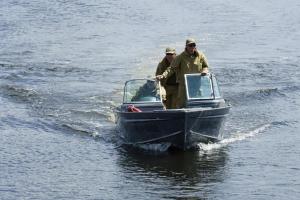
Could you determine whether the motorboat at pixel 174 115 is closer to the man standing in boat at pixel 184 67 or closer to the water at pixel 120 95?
the man standing in boat at pixel 184 67

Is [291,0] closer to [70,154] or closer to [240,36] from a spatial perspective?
[240,36]

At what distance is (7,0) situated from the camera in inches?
1742

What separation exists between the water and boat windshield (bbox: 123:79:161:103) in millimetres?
1196

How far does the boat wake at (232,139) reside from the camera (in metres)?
17.9

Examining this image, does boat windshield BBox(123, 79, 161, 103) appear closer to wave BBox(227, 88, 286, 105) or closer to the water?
the water

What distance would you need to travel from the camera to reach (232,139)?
742 inches

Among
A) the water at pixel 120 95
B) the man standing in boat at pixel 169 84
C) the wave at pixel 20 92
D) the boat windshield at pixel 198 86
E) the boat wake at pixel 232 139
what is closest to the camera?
the water at pixel 120 95

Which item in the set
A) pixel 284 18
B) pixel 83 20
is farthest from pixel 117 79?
pixel 284 18

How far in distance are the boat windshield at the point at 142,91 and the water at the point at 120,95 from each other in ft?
3.92

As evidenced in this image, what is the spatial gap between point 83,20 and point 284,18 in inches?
387

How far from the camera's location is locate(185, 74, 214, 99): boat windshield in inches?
701

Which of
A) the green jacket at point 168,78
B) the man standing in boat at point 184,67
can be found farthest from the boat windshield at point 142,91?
the green jacket at point 168,78

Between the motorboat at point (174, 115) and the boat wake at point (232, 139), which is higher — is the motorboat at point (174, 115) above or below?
above

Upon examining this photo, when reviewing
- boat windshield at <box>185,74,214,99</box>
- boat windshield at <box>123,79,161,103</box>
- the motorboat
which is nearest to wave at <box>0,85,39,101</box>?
the motorboat
